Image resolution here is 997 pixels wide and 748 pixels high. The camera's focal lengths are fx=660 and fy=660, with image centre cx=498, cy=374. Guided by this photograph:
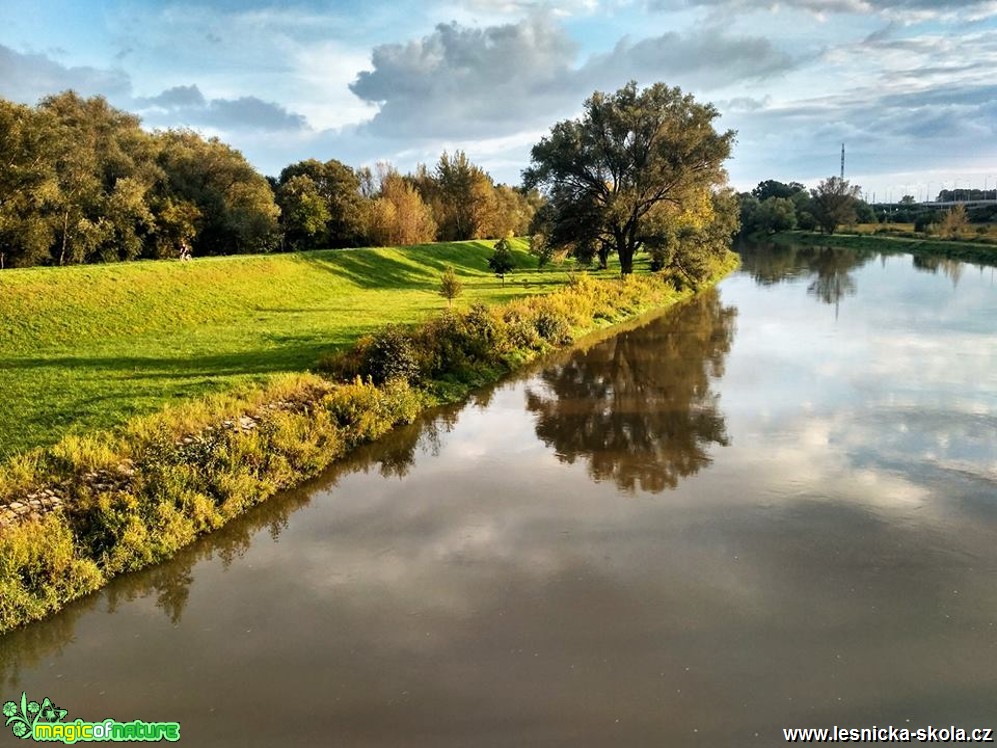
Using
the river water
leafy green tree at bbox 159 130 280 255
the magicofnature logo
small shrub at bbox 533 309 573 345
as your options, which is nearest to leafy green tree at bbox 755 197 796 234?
leafy green tree at bbox 159 130 280 255

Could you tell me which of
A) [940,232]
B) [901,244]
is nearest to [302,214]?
[901,244]

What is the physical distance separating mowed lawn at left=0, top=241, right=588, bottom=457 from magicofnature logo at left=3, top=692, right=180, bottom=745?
5.71 meters

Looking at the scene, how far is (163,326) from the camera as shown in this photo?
74.4 feet

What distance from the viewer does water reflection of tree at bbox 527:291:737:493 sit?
43.2ft

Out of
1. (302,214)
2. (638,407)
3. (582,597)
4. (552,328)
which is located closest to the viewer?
(582,597)

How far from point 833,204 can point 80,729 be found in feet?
377

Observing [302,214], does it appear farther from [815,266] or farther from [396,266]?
[815,266]

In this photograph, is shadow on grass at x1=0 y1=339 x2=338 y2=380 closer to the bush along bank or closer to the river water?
the bush along bank

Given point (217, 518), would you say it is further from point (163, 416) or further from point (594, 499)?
point (594, 499)

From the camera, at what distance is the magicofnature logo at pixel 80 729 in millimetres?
6492

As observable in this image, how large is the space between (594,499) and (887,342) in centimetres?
1798

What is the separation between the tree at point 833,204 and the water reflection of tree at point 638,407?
88699mm

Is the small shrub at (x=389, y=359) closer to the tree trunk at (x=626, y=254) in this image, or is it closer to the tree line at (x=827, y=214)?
the tree trunk at (x=626, y=254)

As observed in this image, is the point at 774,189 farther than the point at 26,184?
Yes
